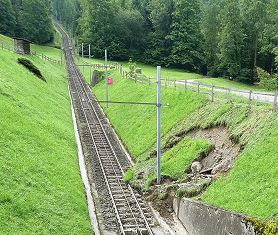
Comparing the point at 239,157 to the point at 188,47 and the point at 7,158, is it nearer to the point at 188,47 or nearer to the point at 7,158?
the point at 7,158

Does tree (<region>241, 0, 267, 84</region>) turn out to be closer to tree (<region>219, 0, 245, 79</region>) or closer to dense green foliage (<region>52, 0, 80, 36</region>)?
tree (<region>219, 0, 245, 79</region>)

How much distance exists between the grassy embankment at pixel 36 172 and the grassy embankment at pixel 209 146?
4939mm

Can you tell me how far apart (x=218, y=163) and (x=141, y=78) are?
2730cm

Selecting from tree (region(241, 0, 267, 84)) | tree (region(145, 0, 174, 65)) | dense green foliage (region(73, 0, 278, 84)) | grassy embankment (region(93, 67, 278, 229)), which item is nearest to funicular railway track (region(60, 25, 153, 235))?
grassy embankment (region(93, 67, 278, 229))

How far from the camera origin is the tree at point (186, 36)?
85188mm

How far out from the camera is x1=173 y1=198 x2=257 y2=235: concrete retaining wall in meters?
13.4

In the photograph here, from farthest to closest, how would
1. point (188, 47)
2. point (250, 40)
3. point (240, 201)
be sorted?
point (188, 47), point (250, 40), point (240, 201)

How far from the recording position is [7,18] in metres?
106

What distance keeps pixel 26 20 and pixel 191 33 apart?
167 ft

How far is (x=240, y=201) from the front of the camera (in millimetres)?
16688

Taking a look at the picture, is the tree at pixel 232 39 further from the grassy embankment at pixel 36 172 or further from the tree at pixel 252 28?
the grassy embankment at pixel 36 172

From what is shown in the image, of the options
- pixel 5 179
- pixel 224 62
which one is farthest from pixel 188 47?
pixel 5 179

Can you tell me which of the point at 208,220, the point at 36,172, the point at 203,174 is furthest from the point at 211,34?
the point at 208,220

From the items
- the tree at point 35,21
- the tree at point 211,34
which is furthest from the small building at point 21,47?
the tree at point 35,21
